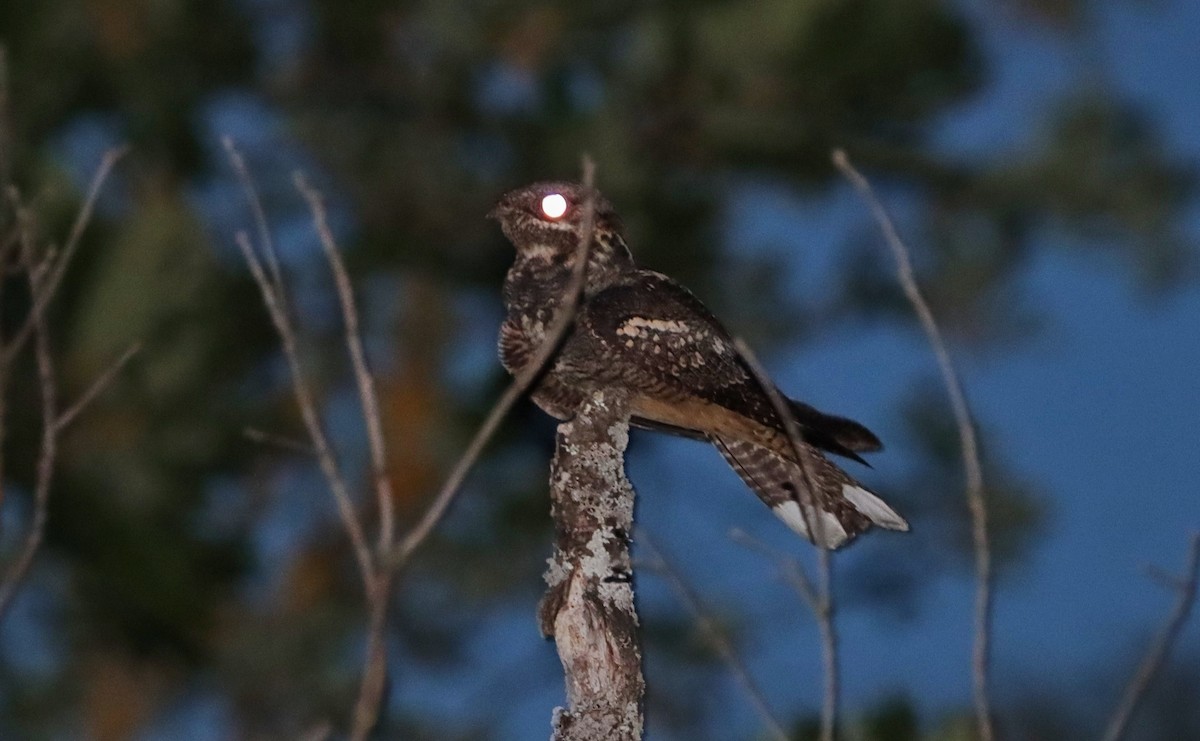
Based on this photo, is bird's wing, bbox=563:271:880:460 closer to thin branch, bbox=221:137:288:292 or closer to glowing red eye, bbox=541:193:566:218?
glowing red eye, bbox=541:193:566:218

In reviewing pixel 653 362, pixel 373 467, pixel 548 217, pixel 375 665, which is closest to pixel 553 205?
pixel 548 217

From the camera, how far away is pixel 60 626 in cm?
1138

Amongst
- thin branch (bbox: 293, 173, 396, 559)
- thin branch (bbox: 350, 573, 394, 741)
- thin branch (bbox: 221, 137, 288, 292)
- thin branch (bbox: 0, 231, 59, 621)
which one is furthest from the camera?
thin branch (bbox: 0, 231, 59, 621)

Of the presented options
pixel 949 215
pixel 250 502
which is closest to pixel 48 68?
pixel 250 502

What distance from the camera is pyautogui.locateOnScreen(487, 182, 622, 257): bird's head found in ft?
10.3

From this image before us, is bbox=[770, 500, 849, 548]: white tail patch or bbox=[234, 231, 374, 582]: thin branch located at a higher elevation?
bbox=[770, 500, 849, 548]: white tail patch

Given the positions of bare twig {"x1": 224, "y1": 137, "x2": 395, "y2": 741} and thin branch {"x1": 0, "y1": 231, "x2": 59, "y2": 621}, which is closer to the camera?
bare twig {"x1": 224, "y1": 137, "x2": 395, "y2": 741}

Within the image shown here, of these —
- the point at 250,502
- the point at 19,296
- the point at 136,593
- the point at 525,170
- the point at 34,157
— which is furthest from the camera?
the point at 250,502

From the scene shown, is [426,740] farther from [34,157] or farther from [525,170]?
[34,157]

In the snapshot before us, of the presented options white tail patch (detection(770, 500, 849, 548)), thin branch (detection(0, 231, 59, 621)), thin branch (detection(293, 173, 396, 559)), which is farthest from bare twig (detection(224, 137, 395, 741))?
white tail patch (detection(770, 500, 849, 548))

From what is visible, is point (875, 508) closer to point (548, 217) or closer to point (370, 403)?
point (548, 217)

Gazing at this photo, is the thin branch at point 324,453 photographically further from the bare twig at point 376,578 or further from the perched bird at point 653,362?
the perched bird at point 653,362

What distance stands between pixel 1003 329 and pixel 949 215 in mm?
936

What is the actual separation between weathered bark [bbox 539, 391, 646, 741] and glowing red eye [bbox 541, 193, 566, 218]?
429 mm
